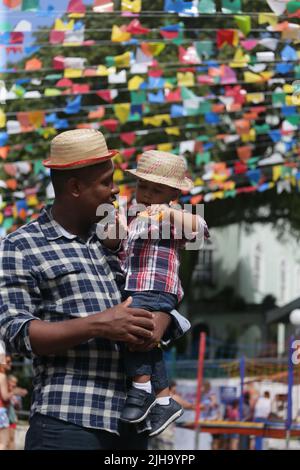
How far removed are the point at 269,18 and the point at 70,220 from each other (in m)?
7.69

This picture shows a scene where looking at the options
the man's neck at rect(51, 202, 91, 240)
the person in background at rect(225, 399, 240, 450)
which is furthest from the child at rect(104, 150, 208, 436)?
the person in background at rect(225, 399, 240, 450)

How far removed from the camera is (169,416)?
4.30 metres

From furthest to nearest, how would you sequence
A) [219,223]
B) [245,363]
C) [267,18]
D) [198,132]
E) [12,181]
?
[219,223], [198,132], [245,363], [12,181], [267,18]

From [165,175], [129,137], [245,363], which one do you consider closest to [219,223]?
[245,363]

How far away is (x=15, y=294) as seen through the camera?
4039 millimetres

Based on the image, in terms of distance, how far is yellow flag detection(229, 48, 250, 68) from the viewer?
493 inches

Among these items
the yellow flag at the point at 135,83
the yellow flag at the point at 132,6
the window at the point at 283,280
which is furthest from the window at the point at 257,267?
the yellow flag at the point at 132,6

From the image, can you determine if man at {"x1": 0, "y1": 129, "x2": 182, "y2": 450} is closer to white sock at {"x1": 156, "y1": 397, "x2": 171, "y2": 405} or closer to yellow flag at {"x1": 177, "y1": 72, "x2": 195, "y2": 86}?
white sock at {"x1": 156, "y1": 397, "x2": 171, "y2": 405}

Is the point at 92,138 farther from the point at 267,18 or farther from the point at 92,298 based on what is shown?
the point at 267,18

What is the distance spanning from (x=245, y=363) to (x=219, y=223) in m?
15.3

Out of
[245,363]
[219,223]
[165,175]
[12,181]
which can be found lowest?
[219,223]

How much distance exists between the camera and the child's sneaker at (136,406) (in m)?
4.04
